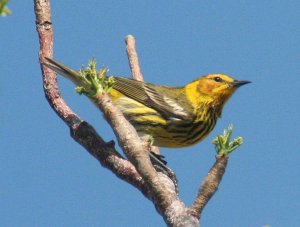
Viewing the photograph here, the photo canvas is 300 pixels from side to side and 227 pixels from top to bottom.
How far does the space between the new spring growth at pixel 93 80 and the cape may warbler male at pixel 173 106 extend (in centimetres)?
337

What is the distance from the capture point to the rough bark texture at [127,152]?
2.86 metres

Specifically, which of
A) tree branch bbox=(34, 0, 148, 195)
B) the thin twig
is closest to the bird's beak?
the thin twig

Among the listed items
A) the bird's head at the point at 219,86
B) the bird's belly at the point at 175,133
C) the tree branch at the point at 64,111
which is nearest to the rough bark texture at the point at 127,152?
the tree branch at the point at 64,111

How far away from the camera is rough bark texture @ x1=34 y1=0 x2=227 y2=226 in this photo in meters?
2.86

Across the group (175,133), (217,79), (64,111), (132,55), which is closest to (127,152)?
(64,111)

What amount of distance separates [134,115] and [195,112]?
41.0 inches

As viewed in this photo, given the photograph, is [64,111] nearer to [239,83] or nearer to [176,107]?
[176,107]

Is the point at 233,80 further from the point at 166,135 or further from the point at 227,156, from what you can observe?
the point at 227,156

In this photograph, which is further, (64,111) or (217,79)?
(217,79)

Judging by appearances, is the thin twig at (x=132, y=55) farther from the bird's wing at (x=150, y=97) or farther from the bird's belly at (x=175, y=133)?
the bird's belly at (x=175, y=133)

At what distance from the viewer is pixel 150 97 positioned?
26.5ft

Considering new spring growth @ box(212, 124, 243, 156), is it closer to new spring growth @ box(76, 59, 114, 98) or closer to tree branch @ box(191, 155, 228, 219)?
tree branch @ box(191, 155, 228, 219)

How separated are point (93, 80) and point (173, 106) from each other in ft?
15.3

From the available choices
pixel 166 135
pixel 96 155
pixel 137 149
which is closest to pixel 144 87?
pixel 166 135
